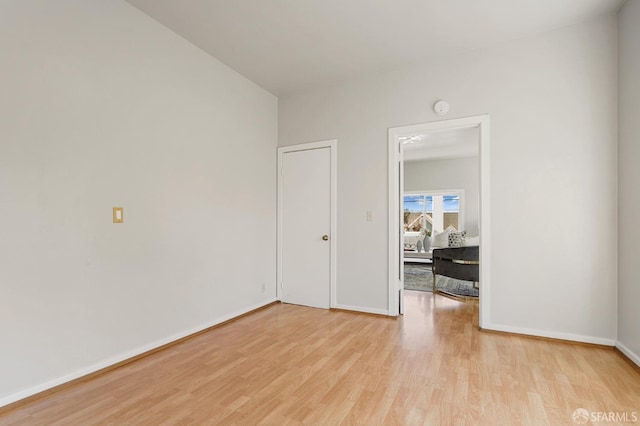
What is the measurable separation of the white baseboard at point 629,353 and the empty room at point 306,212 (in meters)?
0.03

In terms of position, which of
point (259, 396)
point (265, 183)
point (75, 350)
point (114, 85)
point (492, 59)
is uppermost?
point (492, 59)

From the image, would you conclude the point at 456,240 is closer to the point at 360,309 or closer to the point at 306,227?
the point at 360,309

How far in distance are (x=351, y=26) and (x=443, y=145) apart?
472cm

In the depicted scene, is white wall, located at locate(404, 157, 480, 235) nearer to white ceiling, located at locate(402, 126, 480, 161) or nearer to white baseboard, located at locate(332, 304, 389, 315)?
white ceiling, located at locate(402, 126, 480, 161)

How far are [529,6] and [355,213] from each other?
8.26ft

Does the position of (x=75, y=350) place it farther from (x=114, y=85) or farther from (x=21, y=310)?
(x=114, y=85)

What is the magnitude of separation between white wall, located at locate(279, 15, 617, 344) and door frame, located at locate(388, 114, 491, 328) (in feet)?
0.22

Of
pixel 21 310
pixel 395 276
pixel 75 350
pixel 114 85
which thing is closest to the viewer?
pixel 21 310

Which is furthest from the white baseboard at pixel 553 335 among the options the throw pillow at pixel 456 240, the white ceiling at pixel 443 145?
the white ceiling at pixel 443 145

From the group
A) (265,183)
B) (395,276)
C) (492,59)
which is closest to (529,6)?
(492,59)

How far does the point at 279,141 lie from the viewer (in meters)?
4.51

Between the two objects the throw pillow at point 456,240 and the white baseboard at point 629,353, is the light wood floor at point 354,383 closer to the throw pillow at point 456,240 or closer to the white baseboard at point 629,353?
the white baseboard at point 629,353

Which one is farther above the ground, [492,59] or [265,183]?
[492,59]

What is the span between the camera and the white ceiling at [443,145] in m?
6.01
